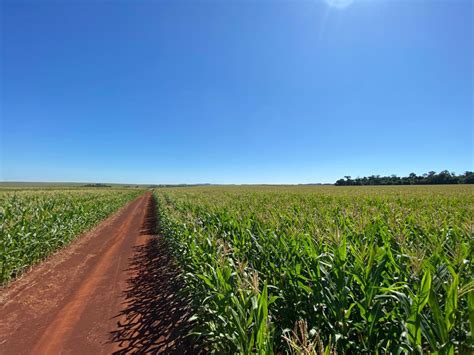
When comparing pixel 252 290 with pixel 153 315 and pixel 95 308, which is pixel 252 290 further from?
pixel 95 308

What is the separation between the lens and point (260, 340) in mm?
2033

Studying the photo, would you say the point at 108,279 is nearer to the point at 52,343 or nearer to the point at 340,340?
the point at 52,343

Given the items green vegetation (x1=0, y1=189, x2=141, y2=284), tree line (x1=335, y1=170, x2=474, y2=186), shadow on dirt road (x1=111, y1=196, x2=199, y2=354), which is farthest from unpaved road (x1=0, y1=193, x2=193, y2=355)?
tree line (x1=335, y1=170, x2=474, y2=186)

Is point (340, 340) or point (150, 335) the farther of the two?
point (150, 335)

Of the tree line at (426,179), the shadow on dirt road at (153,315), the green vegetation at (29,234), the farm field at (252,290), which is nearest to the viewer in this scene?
the farm field at (252,290)

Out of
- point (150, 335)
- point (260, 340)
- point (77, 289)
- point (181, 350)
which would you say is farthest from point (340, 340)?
point (77, 289)

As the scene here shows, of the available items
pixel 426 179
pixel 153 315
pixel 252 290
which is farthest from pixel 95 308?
pixel 426 179

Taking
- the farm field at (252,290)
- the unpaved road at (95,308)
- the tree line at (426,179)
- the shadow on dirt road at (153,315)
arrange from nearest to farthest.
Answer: the farm field at (252,290) < the shadow on dirt road at (153,315) < the unpaved road at (95,308) < the tree line at (426,179)

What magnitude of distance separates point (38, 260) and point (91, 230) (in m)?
6.18

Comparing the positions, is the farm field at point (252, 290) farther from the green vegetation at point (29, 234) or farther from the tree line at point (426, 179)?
the tree line at point (426, 179)

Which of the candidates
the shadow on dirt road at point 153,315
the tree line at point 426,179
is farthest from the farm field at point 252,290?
the tree line at point 426,179

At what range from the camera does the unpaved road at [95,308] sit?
392 cm

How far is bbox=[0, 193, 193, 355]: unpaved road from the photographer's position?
3.92 metres

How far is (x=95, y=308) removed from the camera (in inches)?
200
